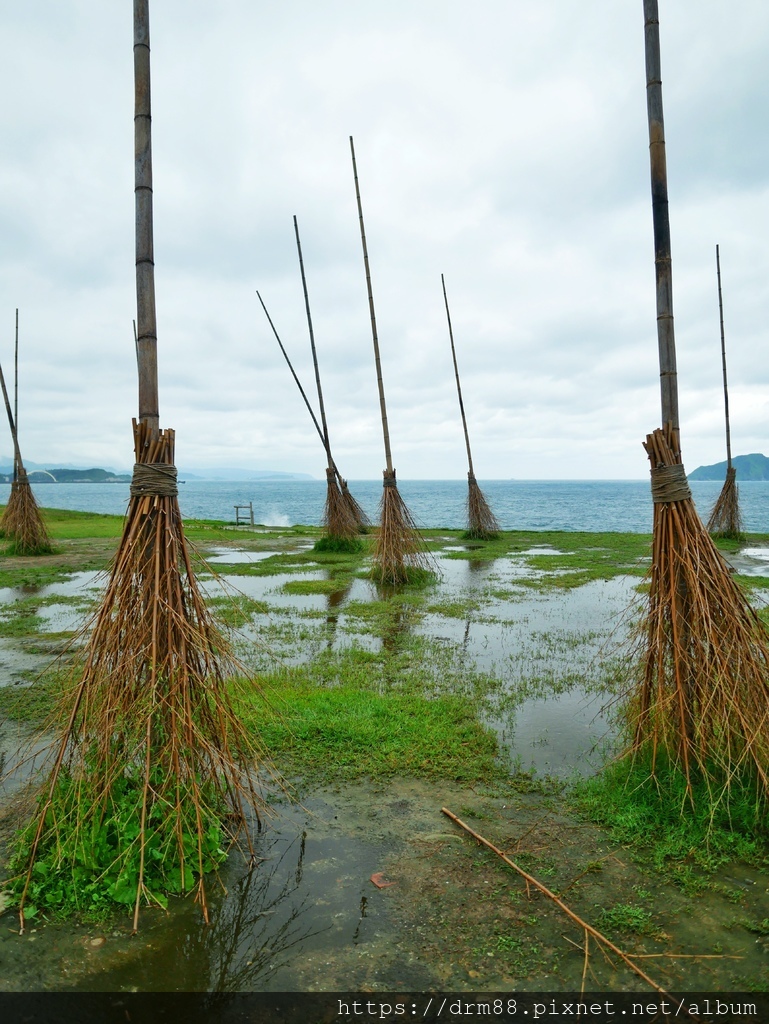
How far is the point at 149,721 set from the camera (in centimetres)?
317

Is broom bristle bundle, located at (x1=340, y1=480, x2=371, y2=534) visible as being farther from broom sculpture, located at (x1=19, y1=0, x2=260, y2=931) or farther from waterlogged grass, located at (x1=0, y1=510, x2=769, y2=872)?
broom sculpture, located at (x1=19, y1=0, x2=260, y2=931)

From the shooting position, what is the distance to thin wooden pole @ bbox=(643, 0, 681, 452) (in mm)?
4234

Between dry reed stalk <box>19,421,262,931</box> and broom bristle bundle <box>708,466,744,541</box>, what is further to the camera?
broom bristle bundle <box>708,466,744,541</box>

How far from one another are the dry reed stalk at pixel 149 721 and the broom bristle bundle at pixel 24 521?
1479 centimetres

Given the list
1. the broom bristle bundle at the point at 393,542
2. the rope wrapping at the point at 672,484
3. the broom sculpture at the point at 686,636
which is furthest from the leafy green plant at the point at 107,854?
→ the broom bristle bundle at the point at 393,542

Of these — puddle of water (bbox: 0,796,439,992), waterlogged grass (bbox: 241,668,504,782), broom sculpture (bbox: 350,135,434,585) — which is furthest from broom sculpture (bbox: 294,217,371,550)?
puddle of water (bbox: 0,796,439,992)

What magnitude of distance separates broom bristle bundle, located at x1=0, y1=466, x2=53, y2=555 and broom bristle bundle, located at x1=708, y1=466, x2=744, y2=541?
17.6m

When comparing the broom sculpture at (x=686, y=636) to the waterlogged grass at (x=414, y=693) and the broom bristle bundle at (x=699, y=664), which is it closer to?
the broom bristle bundle at (x=699, y=664)

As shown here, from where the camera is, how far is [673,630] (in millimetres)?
3871

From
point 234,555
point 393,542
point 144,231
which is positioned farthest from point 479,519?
point 144,231

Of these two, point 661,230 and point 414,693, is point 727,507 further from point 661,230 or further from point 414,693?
point 661,230

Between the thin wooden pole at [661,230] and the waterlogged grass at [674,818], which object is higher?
the thin wooden pole at [661,230]

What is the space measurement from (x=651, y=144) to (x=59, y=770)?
515cm

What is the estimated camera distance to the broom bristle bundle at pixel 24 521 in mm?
16594
